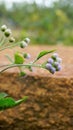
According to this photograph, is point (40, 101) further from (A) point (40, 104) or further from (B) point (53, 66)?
(B) point (53, 66)

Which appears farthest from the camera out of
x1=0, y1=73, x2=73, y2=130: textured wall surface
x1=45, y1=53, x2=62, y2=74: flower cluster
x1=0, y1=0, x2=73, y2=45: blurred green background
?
x1=0, y1=0, x2=73, y2=45: blurred green background

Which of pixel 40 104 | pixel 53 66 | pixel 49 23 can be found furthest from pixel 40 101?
pixel 49 23

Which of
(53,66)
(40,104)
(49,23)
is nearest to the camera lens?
(53,66)

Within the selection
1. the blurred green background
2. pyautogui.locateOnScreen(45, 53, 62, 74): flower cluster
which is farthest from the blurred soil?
the blurred green background

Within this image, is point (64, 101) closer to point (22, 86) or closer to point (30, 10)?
point (22, 86)

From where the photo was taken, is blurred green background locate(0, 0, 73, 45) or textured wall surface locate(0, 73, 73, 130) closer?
textured wall surface locate(0, 73, 73, 130)

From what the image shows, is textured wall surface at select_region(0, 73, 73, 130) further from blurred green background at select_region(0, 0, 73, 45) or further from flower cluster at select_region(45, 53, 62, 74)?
blurred green background at select_region(0, 0, 73, 45)

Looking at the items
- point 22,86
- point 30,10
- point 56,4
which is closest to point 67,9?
point 56,4

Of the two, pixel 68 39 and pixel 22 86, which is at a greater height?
pixel 68 39
